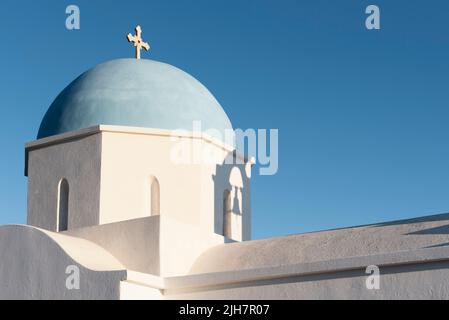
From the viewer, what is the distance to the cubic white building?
10258 mm

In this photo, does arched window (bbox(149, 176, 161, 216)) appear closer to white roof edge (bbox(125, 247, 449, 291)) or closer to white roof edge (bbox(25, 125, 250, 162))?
white roof edge (bbox(25, 125, 250, 162))

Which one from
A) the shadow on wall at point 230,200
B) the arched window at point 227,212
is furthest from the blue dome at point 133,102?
the arched window at point 227,212

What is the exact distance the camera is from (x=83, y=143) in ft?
44.5

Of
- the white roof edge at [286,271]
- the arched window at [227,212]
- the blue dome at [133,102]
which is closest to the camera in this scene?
the white roof edge at [286,271]

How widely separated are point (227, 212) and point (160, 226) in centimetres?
272

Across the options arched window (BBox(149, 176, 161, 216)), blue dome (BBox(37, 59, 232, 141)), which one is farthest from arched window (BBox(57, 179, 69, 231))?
arched window (BBox(149, 176, 161, 216))

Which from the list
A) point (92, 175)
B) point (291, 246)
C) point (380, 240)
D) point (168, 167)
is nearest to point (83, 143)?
point (92, 175)

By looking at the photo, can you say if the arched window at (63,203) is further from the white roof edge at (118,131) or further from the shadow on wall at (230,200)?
the shadow on wall at (230,200)

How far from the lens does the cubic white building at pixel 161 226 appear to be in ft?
33.7

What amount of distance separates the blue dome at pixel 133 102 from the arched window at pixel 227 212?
1.04m

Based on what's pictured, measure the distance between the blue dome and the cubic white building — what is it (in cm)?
2

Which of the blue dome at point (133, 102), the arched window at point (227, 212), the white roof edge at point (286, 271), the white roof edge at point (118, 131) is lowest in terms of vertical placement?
the white roof edge at point (286, 271)

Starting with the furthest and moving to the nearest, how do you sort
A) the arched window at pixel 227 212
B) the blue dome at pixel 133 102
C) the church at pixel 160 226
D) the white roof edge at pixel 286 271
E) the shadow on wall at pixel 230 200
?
the arched window at pixel 227 212 < the shadow on wall at pixel 230 200 < the blue dome at pixel 133 102 < the church at pixel 160 226 < the white roof edge at pixel 286 271
